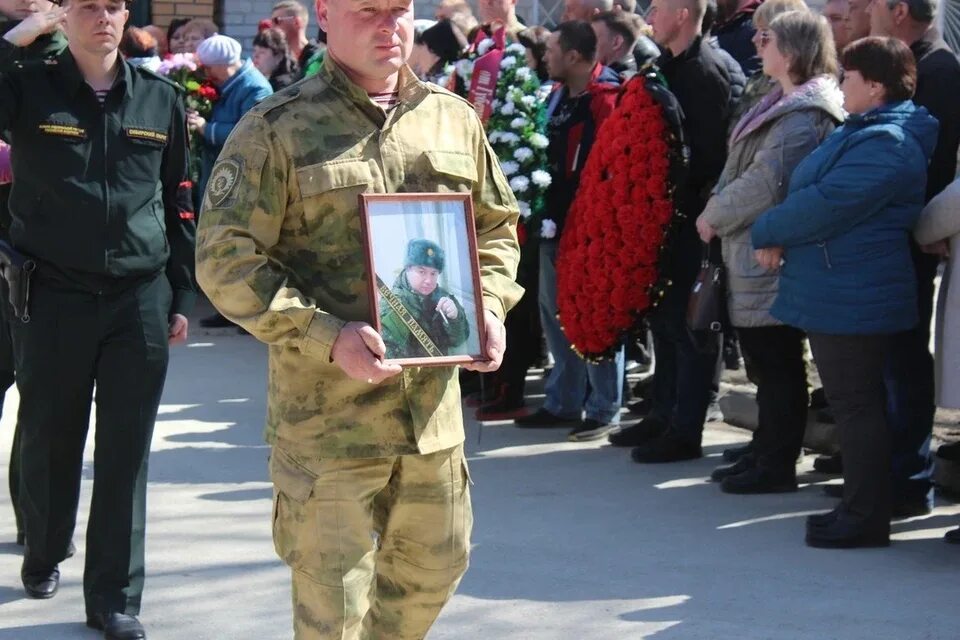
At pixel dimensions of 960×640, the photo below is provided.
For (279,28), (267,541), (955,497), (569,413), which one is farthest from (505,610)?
(279,28)

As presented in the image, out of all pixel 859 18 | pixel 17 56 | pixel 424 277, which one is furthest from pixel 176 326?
pixel 859 18

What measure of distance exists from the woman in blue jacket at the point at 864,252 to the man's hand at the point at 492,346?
238 cm

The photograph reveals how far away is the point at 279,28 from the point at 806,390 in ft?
20.5

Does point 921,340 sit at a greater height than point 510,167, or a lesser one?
lesser

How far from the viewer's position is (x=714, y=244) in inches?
252

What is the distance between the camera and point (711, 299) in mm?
6305

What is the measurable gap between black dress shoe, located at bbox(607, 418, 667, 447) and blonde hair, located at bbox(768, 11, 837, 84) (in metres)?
1.94

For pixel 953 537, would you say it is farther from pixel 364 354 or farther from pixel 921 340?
pixel 364 354

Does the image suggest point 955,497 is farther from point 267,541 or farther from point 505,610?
point 267,541

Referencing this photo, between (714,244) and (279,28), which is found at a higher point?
A: (279,28)

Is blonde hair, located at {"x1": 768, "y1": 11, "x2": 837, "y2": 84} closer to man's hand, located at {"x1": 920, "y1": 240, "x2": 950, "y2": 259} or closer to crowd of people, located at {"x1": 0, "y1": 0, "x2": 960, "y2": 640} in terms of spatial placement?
crowd of people, located at {"x1": 0, "y1": 0, "x2": 960, "y2": 640}

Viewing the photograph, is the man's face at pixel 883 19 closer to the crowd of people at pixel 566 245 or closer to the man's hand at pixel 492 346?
the crowd of people at pixel 566 245

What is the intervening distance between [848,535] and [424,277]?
2801mm

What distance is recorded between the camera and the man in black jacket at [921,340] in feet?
19.6
